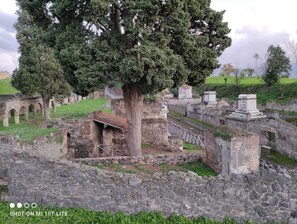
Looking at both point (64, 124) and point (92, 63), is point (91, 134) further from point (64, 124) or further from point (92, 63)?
point (92, 63)

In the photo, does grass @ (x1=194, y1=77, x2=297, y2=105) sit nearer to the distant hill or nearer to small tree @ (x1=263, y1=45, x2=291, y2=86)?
small tree @ (x1=263, y1=45, x2=291, y2=86)

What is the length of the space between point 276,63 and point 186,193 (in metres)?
40.4

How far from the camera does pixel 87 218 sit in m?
6.80

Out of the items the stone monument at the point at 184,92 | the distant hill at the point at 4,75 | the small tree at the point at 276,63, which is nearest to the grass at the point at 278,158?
the small tree at the point at 276,63

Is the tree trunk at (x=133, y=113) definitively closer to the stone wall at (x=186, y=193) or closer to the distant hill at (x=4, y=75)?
the stone wall at (x=186, y=193)

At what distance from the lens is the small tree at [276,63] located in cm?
4275

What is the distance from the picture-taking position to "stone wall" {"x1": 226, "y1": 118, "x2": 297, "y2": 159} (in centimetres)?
1725

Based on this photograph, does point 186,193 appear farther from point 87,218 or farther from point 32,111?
point 32,111

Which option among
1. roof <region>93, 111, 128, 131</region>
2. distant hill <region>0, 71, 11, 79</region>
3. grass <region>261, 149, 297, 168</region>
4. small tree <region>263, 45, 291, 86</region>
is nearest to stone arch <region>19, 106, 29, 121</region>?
roof <region>93, 111, 128, 131</region>

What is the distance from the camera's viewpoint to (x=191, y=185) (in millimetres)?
7145

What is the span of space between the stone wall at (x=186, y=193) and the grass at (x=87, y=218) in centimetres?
16

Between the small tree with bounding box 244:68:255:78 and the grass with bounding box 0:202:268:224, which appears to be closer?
the grass with bounding box 0:202:268:224

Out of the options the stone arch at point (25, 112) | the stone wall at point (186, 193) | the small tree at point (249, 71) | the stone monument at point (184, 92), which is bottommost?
the stone wall at point (186, 193)

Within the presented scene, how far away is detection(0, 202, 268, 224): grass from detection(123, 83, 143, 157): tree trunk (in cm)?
765
